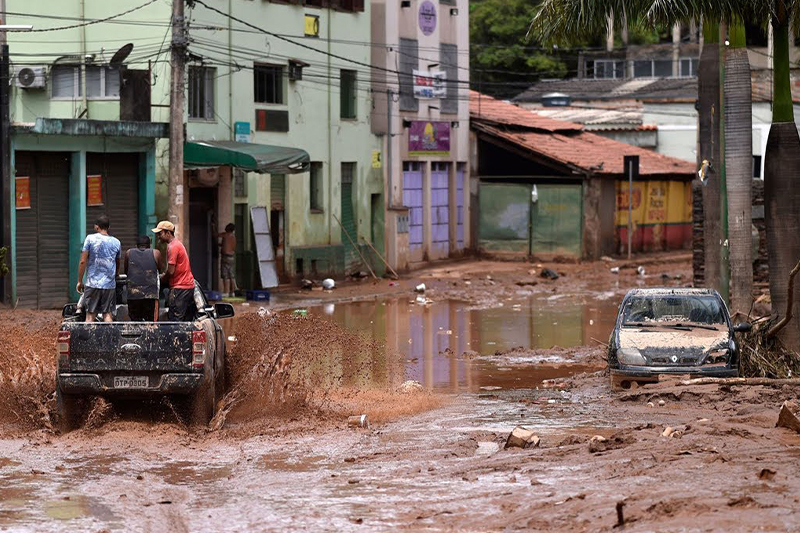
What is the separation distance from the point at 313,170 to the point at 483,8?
3025 cm

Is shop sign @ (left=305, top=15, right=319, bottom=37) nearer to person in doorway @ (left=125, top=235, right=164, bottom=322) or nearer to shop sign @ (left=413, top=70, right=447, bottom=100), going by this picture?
shop sign @ (left=413, top=70, right=447, bottom=100)

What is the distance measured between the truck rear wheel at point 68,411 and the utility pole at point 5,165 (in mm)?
13214

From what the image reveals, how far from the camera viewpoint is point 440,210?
1657 inches

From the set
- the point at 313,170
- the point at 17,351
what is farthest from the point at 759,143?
the point at 17,351

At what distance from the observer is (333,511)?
9875 millimetres

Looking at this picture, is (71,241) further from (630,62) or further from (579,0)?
(630,62)

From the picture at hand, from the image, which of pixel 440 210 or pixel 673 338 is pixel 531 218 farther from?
pixel 673 338

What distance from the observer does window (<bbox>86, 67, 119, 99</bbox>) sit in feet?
97.5

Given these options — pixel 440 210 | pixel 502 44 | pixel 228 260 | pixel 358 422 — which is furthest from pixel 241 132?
pixel 502 44

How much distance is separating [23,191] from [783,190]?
48.9 ft

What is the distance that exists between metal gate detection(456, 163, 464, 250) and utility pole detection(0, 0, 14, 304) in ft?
65.2

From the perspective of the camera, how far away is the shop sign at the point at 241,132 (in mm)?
31312

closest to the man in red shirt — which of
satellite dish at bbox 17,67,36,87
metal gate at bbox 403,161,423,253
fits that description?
satellite dish at bbox 17,67,36,87

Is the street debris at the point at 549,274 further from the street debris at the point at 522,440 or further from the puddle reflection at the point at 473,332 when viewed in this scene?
the street debris at the point at 522,440
